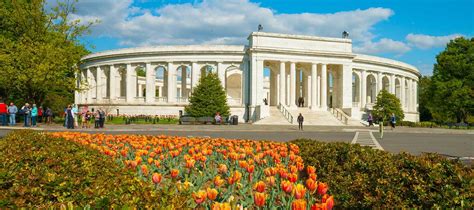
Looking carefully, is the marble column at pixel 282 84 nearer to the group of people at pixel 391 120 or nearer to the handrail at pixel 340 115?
the handrail at pixel 340 115

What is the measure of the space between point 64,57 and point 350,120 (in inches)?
1279

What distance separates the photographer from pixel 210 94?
45.6 meters

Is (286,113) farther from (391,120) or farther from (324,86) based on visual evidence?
(391,120)

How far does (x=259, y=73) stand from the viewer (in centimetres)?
5412

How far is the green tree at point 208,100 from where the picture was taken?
44.8 metres

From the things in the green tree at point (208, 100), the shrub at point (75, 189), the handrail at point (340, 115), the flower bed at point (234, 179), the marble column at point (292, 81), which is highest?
the marble column at point (292, 81)

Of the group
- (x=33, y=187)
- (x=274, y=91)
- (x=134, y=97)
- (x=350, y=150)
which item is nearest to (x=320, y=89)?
(x=274, y=91)

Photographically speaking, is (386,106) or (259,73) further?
(259,73)

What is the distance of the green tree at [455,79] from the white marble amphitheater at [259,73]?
9940mm

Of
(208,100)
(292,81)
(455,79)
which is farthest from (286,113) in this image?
(455,79)

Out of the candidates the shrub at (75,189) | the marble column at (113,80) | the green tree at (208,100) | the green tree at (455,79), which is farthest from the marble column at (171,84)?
the shrub at (75,189)

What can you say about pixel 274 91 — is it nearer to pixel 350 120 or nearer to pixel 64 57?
pixel 350 120

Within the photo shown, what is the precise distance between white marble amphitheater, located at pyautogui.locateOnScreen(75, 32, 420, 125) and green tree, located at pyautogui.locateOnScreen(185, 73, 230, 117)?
645 cm

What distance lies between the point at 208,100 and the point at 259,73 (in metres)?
11.6
